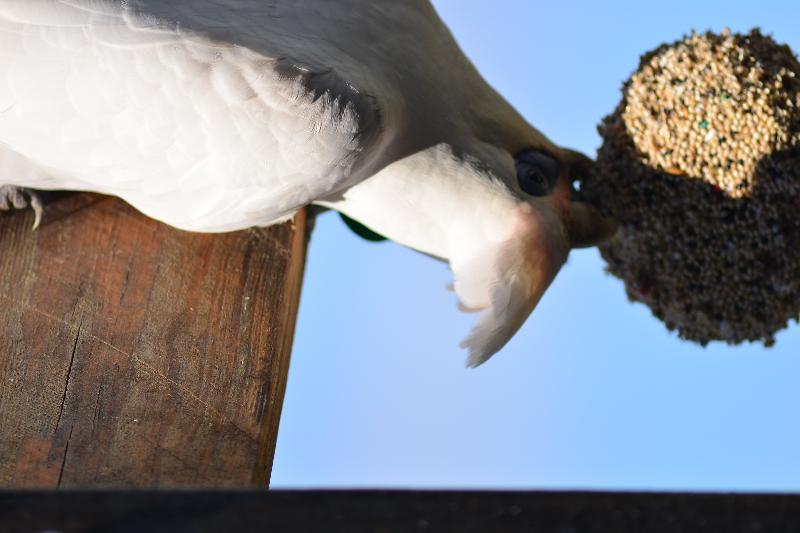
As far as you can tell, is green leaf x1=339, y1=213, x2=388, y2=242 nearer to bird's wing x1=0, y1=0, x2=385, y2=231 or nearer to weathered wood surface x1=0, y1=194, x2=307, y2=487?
weathered wood surface x1=0, y1=194, x2=307, y2=487

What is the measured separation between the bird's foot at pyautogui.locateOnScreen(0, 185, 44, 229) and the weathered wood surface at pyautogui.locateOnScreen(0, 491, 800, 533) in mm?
584

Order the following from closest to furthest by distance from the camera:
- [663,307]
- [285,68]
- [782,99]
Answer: [285,68], [782,99], [663,307]

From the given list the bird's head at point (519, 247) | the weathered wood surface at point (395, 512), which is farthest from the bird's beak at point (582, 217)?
the weathered wood surface at point (395, 512)

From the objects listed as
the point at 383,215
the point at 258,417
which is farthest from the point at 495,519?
the point at 383,215

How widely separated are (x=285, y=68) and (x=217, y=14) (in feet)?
0.40

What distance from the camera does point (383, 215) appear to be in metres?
1.01

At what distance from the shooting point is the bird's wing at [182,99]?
0.83 m

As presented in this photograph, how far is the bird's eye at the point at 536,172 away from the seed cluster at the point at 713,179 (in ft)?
0.28

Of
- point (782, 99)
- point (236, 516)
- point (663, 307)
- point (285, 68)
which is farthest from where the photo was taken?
point (663, 307)

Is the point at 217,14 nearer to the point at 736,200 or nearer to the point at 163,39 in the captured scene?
the point at 163,39

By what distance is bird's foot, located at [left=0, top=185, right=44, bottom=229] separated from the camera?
1.00 metres

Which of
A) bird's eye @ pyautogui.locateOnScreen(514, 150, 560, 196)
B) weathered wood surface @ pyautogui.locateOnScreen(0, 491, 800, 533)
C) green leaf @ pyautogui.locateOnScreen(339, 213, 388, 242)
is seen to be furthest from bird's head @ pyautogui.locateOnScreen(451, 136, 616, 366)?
weathered wood surface @ pyautogui.locateOnScreen(0, 491, 800, 533)

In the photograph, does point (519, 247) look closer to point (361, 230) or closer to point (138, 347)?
point (361, 230)

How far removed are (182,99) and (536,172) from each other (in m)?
0.46
